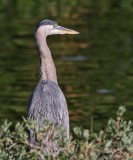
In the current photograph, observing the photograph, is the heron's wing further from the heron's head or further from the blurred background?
the blurred background

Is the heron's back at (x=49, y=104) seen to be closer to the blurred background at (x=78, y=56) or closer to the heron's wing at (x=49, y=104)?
the heron's wing at (x=49, y=104)

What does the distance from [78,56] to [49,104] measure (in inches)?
479

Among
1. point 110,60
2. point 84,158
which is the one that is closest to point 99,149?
point 84,158

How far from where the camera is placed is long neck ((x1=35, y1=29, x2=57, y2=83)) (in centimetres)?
902

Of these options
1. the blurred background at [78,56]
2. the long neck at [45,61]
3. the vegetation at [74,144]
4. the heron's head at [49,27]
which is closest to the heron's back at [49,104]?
the long neck at [45,61]

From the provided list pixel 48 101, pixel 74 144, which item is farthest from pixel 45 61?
pixel 74 144

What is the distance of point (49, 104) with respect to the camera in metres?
8.08

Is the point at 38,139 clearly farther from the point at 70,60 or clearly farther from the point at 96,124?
the point at 70,60

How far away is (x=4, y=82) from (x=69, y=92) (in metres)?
1.59

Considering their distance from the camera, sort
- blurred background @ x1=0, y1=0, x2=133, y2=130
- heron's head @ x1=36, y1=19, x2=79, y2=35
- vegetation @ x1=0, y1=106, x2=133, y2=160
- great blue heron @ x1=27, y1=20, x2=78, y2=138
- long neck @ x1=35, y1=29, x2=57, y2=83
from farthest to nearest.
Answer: blurred background @ x1=0, y1=0, x2=133, y2=130 → heron's head @ x1=36, y1=19, x2=79, y2=35 → long neck @ x1=35, y1=29, x2=57, y2=83 → great blue heron @ x1=27, y1=20, x2=78, y2=138 → vegetation @ x1=0, y1=106, x2=133, y2=160

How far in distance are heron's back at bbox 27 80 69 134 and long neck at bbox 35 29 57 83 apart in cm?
58

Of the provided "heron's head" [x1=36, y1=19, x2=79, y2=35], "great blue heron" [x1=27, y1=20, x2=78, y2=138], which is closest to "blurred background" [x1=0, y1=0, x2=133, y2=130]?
"heron's head" [x1=36, y1=19, x2=79, y2=35]

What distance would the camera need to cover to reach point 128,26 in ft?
74.4

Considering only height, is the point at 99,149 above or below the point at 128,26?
below
